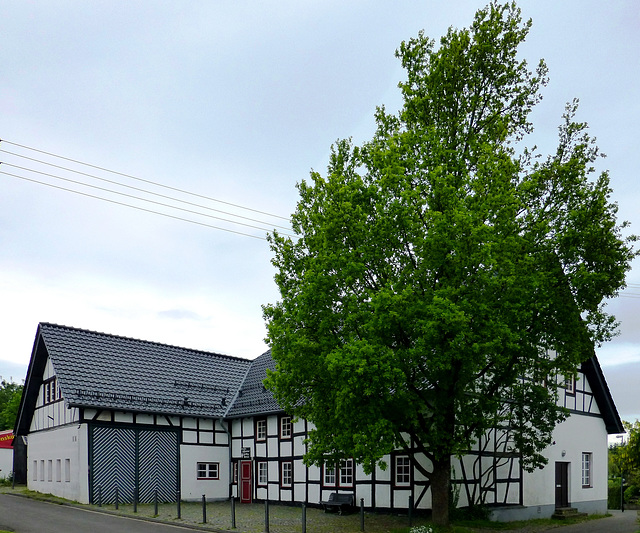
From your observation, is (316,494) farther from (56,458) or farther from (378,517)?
(56,458)

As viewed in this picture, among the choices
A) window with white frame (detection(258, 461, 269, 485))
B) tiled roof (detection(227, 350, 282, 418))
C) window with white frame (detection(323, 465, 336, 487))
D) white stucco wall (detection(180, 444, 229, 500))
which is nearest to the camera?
window with white frame (detection(323, 465, 336, 487))

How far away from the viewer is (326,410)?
19562 mm

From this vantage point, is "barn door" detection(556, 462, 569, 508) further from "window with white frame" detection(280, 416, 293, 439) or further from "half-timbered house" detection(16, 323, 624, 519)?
"window with white frame" detection(280, 416, 293, 439)

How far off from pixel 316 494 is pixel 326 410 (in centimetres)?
1011

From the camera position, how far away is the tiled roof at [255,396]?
31777 mm

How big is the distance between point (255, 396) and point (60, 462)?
929 cm

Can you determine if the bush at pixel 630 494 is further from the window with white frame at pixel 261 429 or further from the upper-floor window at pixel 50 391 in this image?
the upper-floor window at pixel 50 391

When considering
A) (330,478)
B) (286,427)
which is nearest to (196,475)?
(286,427)

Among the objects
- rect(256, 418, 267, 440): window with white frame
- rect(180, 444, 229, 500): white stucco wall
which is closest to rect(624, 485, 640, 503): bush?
rect(256, 418, 267, 440): window with white frame

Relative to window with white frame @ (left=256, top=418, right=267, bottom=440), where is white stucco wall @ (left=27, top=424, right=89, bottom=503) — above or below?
below

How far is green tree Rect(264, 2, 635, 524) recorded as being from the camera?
18.0 meters

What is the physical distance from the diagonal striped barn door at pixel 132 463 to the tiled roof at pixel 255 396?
3.47m

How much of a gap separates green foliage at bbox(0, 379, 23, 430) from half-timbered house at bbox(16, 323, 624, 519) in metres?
12.3

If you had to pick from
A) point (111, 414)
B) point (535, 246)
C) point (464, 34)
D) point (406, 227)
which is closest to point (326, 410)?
point (406, 227)
